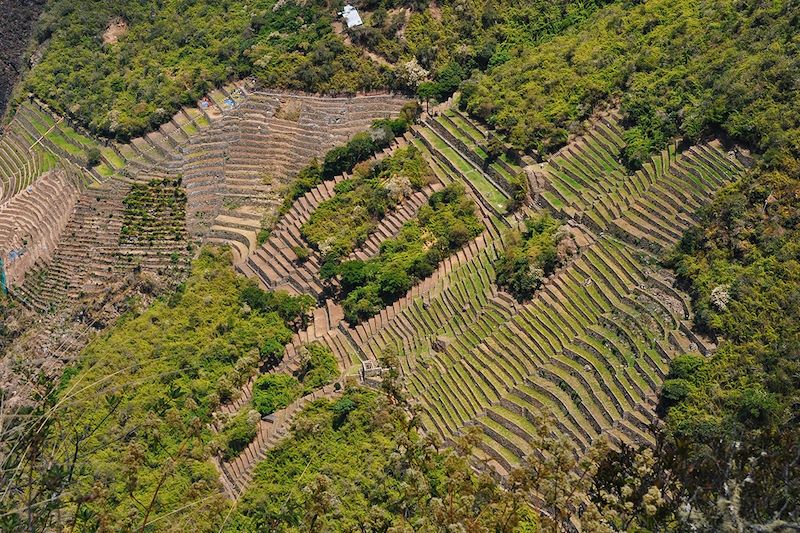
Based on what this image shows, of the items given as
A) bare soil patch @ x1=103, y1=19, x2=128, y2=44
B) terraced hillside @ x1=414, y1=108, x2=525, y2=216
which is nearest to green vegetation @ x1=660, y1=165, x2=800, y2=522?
terraced hillside @ x1=414, y1=108, x2=525, y2=216

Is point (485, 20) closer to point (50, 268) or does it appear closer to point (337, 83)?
point (337, 83)

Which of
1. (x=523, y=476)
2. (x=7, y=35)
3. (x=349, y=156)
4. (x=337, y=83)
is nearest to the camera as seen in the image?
(x=523, y=476)

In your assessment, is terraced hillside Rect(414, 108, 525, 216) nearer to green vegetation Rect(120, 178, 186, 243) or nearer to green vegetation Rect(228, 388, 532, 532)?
green vegetation Rect(228, 388, 532, 532)

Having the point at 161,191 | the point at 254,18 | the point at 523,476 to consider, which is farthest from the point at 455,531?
the point at 254,18

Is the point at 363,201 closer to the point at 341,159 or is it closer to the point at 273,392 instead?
the point at 341,159

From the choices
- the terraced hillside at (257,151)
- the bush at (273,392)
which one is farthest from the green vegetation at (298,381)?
the terraced hillside at (257,151)
